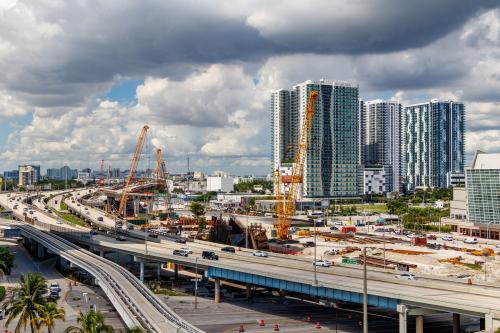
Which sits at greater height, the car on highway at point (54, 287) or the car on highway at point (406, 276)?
the car on highway at point (406, 276)

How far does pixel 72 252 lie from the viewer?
139 m

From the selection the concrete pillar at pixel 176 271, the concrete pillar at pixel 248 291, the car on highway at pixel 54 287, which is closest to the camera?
the concrete pillar at pixel 248 291

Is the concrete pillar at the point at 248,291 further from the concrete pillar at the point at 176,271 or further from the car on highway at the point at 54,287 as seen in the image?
the car on highway at the point at 54,287

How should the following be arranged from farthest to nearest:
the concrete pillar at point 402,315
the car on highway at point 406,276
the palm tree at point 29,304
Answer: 1. the car on highway at point 406,276
2. the concrete pillar at point 402,315
3. the palm tree at point 29,304

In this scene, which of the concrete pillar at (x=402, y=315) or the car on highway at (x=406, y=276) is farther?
the car on highway at (x=406, y=276)

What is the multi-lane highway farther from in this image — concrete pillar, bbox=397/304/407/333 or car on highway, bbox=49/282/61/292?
concrete pillar, bbox=397/304/407/333

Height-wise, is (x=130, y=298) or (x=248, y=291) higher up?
(x=130, y=298)

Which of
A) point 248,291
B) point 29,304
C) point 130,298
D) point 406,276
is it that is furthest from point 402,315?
point 29,304

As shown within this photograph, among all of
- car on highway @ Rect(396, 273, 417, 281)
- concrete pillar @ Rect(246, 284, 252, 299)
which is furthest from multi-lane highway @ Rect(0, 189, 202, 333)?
car on highway @ Rect(396, 273, 417, 281)

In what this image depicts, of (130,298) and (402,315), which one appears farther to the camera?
(130,298)

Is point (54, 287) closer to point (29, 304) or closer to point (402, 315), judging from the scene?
point (29, 304)

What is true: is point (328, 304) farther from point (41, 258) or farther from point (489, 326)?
point (41, 258)

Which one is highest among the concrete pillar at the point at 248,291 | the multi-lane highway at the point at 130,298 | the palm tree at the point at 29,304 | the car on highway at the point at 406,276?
the palm tree at the point at 29,304

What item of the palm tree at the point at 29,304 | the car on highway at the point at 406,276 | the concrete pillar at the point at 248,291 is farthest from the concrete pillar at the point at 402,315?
the palm tree at the point at 29,304
